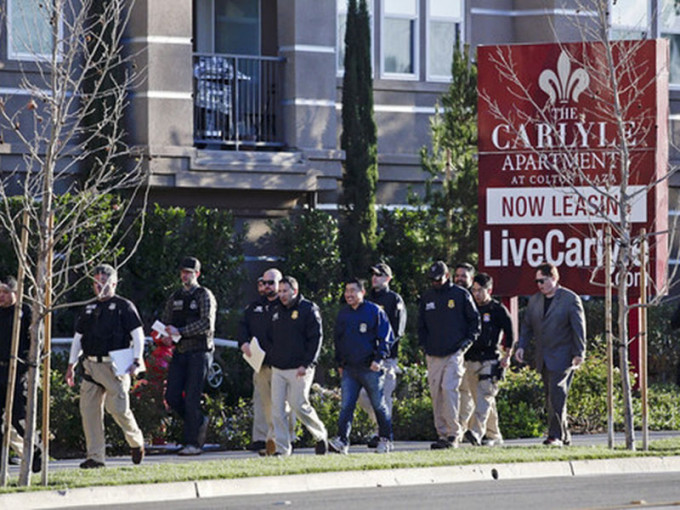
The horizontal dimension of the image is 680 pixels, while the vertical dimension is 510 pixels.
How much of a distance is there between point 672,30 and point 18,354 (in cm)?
1691

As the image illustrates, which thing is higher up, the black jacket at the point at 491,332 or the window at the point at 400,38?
the window at the point at 400,38

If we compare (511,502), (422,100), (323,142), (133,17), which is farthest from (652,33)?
(511,502)

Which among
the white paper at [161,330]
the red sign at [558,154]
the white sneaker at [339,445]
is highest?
the red sign at [558,154]

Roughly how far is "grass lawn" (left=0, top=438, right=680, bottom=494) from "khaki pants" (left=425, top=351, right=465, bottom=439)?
0.67 metres

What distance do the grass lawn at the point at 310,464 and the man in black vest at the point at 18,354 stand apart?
0.70 metres

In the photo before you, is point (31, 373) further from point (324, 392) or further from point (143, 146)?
point (143, 146)

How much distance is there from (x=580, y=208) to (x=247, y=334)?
6.36m

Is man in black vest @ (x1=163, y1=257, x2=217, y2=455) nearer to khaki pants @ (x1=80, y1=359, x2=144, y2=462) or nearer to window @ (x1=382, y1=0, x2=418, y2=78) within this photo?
khaki pants @ (x1=80, y1=359, x2=144, y2=462)

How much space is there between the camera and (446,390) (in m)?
19.6

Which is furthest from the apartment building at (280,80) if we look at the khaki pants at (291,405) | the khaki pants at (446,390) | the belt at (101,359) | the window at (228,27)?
→ the belt at (101,359)

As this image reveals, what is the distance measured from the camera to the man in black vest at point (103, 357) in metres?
17.5

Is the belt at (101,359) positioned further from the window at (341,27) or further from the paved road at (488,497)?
the window at (341,27)

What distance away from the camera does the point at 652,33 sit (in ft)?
98.9

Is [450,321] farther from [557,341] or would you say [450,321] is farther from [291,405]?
[291,405]
